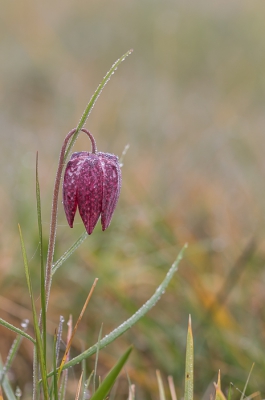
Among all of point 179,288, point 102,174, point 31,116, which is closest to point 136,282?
point 179,288

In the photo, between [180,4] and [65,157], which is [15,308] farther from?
[180,4]

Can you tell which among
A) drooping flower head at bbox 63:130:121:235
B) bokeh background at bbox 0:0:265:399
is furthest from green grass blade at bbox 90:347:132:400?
bokeh background at bbox 0:0:265:399

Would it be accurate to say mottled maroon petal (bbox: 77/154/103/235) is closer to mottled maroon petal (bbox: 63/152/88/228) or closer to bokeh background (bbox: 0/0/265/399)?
mottled maroon petal (bbox: 63/152/88/228)

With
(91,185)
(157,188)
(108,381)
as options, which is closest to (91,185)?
(91,185)

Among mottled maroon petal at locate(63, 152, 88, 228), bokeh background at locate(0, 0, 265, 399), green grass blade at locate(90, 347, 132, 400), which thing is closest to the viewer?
green grass blade at locate(90, 347, 132, 400)

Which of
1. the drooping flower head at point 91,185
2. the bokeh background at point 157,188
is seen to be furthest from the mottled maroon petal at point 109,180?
the bokeh background at point 157,188

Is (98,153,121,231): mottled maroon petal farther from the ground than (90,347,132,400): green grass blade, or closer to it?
farther from the ground

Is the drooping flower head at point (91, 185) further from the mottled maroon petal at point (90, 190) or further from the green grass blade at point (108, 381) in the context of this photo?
the green grass blade at point (108, 381)
